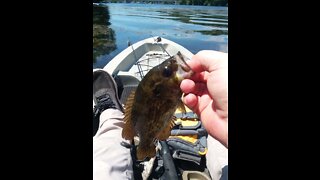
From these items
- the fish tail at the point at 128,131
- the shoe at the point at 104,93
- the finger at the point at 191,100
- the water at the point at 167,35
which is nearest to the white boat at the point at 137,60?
the shoe at the point at 104,93

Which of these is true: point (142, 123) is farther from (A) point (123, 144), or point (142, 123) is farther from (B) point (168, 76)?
(A) point (123, 144)

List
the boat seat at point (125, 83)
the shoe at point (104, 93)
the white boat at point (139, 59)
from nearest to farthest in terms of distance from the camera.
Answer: the shoe at point (104, 93) < the boat seat at point (125, 83) < the white boat at point (139, 59)

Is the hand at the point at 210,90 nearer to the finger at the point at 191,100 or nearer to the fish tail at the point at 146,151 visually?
the finger at the point at 191,100

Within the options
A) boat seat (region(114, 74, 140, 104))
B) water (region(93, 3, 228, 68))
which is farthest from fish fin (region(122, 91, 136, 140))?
Result: water (region(93, 3, 228, 68))

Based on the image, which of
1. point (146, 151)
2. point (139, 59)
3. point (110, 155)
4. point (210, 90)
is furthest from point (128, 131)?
point (139, 59)

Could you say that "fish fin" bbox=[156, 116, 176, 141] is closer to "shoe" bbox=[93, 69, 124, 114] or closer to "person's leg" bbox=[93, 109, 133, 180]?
"person's leg" bbox=[93, 109, 133, 180]

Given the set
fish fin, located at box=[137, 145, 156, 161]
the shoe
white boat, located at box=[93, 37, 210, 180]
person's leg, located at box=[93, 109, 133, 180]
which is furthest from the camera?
white boat, located at box=[93, 37, 210, 180]
